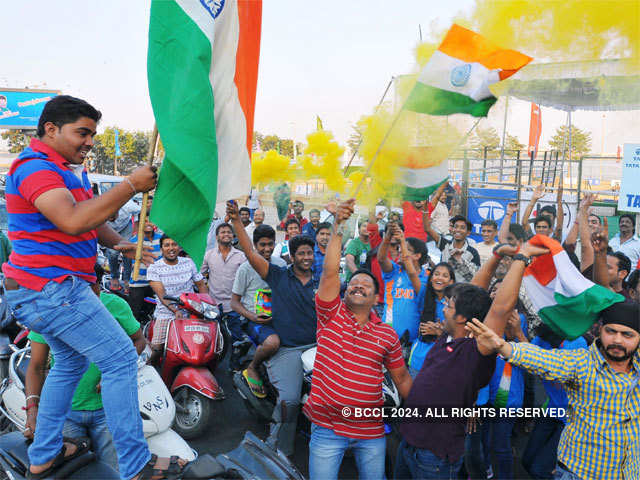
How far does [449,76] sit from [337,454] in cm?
283

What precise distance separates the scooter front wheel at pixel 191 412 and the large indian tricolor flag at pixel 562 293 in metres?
2.90

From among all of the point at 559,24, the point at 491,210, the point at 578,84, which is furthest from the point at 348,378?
the point at 491,210

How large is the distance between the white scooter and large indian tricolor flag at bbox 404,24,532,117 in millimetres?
2815

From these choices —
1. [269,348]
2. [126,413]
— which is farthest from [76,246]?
[269,348]

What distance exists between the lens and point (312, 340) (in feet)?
14.5

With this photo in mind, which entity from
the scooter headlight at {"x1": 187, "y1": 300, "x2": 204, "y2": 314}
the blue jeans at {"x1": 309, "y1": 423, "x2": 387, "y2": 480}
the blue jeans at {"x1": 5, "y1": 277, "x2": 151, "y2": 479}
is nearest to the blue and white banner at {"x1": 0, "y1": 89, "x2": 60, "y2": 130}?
the scooter headlight at {"x1": 187, "y1": 300, "x2": 204, "y2": 314}

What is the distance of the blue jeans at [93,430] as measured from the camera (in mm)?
3156

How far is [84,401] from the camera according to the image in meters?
3.27

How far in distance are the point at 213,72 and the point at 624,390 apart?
2.97m

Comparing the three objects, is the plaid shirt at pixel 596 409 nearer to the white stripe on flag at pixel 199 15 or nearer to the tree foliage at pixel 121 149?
the white stripe on flag at pixel 199 15

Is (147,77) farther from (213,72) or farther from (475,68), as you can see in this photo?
(475,68)

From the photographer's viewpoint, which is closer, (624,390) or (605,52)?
(624,390)

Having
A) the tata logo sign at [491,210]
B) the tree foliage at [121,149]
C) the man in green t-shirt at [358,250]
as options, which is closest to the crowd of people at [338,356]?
the man in green t-shirt at [358,250]

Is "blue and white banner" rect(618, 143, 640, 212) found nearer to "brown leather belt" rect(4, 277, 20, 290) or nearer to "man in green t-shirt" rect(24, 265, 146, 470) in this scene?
"man in green t-shirt" rect(24, 265, 146, 470)
